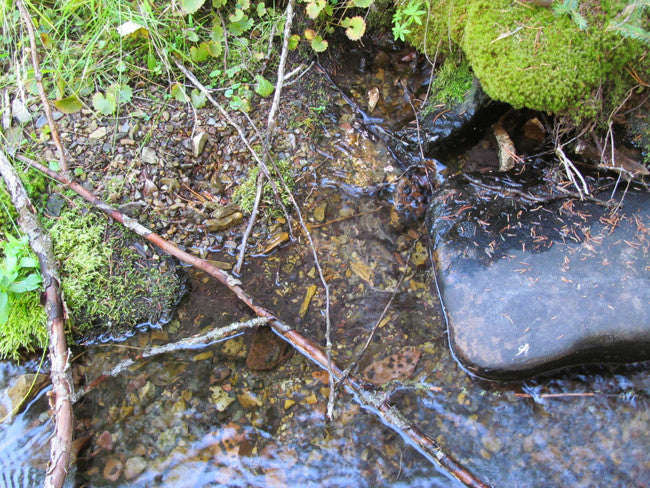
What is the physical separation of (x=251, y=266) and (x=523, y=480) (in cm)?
244

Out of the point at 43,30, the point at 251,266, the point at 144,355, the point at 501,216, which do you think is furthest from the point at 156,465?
the point at 43,30

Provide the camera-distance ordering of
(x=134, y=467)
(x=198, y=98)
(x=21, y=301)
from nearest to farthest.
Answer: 1. (x=134, y=467)
2. (x=21, y=301)
3. (x=198, y=98)

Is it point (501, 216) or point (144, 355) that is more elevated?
point (501, 216)

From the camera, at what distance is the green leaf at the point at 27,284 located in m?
2.99

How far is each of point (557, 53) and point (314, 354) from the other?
8.83 ft

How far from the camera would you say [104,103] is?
144 inches

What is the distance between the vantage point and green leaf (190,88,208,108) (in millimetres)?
3781

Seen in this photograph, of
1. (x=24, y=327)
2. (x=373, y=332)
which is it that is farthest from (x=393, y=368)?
(x=24, y=327)

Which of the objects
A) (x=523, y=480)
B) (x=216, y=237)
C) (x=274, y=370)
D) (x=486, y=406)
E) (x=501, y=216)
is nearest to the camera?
(x=523, y=480)

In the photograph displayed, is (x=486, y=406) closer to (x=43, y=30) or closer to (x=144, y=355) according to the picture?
(x=144, y=355)

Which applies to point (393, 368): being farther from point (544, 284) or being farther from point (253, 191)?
point (253, 191)

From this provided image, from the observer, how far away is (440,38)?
363cm

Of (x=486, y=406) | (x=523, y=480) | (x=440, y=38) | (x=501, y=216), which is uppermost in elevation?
(x=440, y=38)

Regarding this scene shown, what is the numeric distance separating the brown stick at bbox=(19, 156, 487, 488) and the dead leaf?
16 cm
